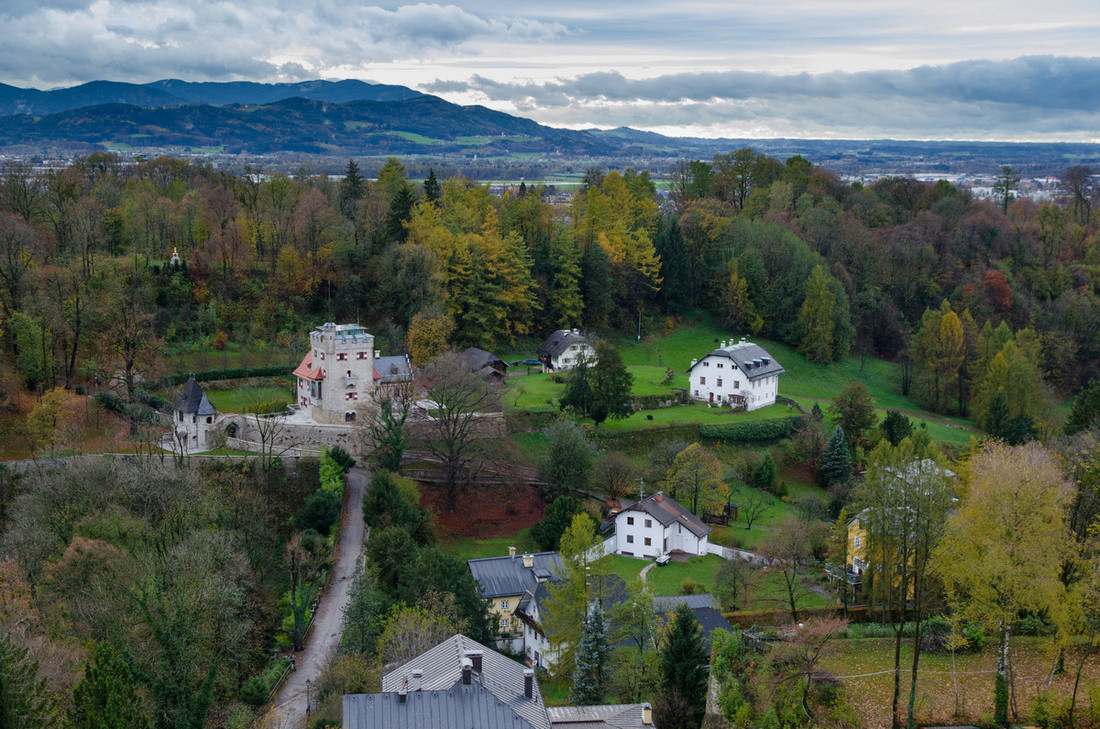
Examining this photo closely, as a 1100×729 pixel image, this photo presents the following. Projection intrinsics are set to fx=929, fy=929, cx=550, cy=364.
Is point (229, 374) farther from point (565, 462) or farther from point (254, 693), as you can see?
point (254, 693)

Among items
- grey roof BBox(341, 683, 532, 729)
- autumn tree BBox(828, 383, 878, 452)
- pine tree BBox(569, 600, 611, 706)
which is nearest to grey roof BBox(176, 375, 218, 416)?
pine tree BBox(569, 600, 611, 706)

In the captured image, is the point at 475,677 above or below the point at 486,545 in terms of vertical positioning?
above

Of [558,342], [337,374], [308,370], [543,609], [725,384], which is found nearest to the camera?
[543,609]

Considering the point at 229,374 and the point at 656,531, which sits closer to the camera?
the point at 656,531

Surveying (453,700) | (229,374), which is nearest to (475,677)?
(453,700)

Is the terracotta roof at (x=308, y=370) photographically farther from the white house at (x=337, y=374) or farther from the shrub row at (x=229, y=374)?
the shrub row at (x=229, y=374)

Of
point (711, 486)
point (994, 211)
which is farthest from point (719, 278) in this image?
point (994, 211)

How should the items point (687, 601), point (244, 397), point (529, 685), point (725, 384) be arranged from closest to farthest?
point (529, 685) < point (687, 601) < point (244, 397) < point (725, 384)

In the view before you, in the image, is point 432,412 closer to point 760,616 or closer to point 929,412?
point 760,616
